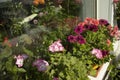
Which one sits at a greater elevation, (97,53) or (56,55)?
(56,55)

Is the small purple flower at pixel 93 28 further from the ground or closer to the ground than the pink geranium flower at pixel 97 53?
further from the ground

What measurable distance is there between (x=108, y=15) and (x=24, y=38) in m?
1.50

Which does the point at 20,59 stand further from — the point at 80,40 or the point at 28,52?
the point at 80,40

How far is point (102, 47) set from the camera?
8.18 feet

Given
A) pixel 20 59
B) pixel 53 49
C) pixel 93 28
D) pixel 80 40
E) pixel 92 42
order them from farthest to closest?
pixel 93 28 < pixel 92 42 < pixel 80 40 < pixel 53 49 < pixel 20 59

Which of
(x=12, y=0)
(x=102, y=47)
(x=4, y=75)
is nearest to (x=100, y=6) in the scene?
(x=102, y=47)

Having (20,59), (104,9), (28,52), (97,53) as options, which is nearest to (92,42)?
(97,53)

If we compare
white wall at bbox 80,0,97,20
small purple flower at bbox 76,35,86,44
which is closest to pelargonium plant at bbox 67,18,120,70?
small purple flower at bbox 76,35,86,44

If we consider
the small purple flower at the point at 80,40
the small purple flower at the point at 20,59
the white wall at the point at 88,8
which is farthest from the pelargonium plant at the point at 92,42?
the small purple flower at the point at 20,59

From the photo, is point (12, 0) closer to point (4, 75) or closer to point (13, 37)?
point (13, 37)

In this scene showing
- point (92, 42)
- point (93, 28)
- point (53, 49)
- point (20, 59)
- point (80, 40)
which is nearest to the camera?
point (20, 59)

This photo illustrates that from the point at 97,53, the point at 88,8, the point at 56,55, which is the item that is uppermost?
the point at 88,8

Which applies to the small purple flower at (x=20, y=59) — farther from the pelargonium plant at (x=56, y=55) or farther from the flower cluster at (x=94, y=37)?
the flower cluster at (x=94, y=37)

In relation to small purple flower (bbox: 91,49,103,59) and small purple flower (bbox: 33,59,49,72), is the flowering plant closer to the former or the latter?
small purple flower (bbox: 91,49,103,59)
